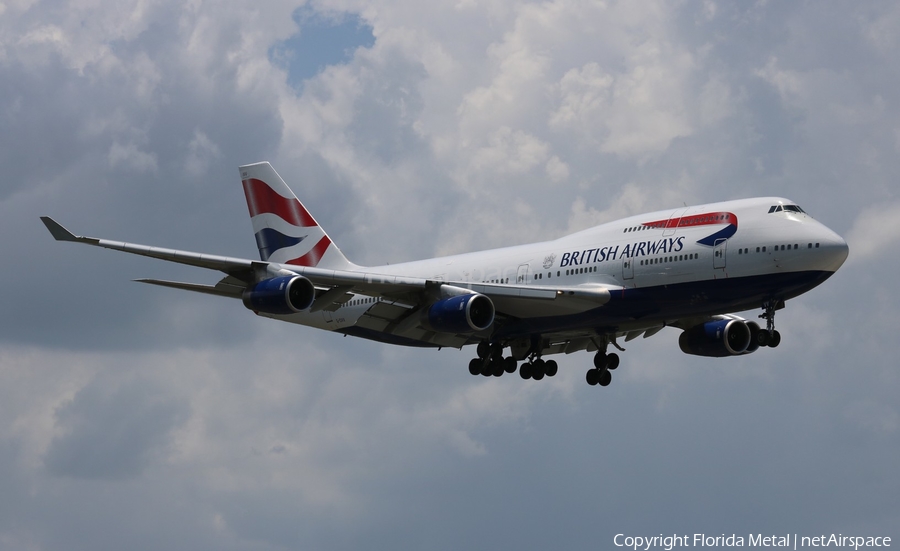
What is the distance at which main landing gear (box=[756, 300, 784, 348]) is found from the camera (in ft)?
161

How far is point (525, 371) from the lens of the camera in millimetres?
59031

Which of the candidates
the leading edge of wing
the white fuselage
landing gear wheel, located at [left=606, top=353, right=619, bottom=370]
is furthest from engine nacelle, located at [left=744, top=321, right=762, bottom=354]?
the leading edge of wing

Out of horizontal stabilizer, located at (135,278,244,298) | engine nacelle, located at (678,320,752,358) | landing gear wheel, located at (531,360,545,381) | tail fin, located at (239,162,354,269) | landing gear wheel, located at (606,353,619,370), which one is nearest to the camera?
horizontal stabilizer, located at (135,278,244,298)

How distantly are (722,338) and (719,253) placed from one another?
443 inches

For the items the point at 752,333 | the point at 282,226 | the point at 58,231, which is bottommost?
the point at 58,231

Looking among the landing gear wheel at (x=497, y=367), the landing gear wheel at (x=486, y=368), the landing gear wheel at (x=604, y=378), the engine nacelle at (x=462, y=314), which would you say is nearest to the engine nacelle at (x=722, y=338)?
the landing gear wheel at (x=604, y=378)

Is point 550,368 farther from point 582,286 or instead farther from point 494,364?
point 582,286

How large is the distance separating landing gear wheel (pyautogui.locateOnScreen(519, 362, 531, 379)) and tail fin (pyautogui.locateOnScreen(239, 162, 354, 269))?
41.9 ft

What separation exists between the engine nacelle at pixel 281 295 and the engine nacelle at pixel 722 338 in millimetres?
20453

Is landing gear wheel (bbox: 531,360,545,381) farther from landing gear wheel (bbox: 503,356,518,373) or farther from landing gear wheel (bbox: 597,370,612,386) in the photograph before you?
landing gear wheel (bbox: 597,370,612,386)

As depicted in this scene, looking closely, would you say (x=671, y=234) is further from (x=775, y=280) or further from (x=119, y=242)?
(x=119, y=242)

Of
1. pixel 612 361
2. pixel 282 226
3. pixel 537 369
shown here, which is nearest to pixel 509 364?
pixel 537 369

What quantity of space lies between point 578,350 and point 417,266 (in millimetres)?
9308

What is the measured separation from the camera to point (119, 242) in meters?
47.7
